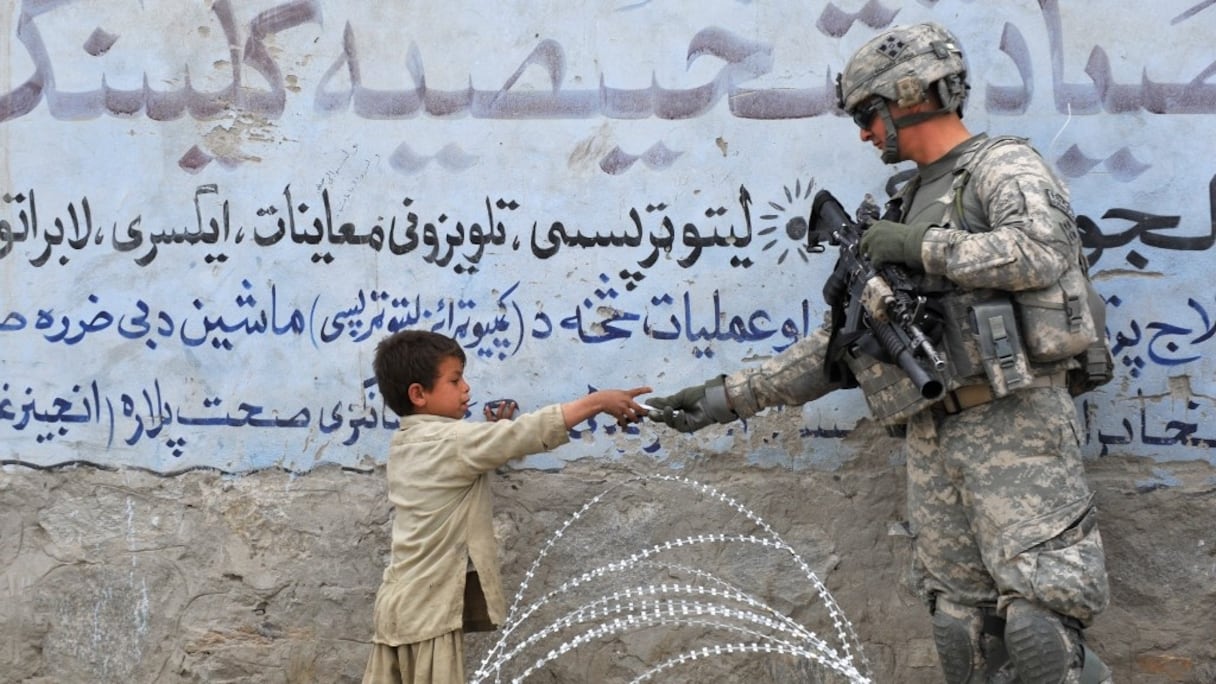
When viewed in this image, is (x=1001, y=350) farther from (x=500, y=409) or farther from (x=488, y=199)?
(x=488, y=199)

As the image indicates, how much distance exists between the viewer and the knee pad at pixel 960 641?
3.65 metres

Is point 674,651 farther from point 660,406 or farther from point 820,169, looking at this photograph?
point 820,169

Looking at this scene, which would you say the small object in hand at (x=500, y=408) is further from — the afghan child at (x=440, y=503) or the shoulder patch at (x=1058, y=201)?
the shoulder patch at (x=1058, y=201)

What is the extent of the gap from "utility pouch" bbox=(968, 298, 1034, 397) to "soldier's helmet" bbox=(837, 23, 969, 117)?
554 millimetres

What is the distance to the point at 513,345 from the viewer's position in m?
4.46

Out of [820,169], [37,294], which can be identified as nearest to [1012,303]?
[820,169]

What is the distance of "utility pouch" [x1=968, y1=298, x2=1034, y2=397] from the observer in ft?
11.4

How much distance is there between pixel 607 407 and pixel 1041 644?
1.21 m

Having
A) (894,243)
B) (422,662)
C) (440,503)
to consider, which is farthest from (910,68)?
(422,662)

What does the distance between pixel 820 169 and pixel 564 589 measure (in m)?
1.40

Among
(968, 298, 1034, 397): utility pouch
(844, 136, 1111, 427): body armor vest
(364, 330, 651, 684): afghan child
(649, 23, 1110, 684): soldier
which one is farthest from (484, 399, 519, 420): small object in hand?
(968, 298, 1034, 397): utility pouch

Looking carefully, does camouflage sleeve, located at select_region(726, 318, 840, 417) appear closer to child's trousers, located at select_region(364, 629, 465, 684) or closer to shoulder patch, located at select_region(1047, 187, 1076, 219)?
shoulder patch, located at select_region(1047, 187, 1076, 219)

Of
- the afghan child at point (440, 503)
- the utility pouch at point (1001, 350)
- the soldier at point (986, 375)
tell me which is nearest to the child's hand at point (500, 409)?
the afghan child at point (440, 503)

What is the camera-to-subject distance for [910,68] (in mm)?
3645
